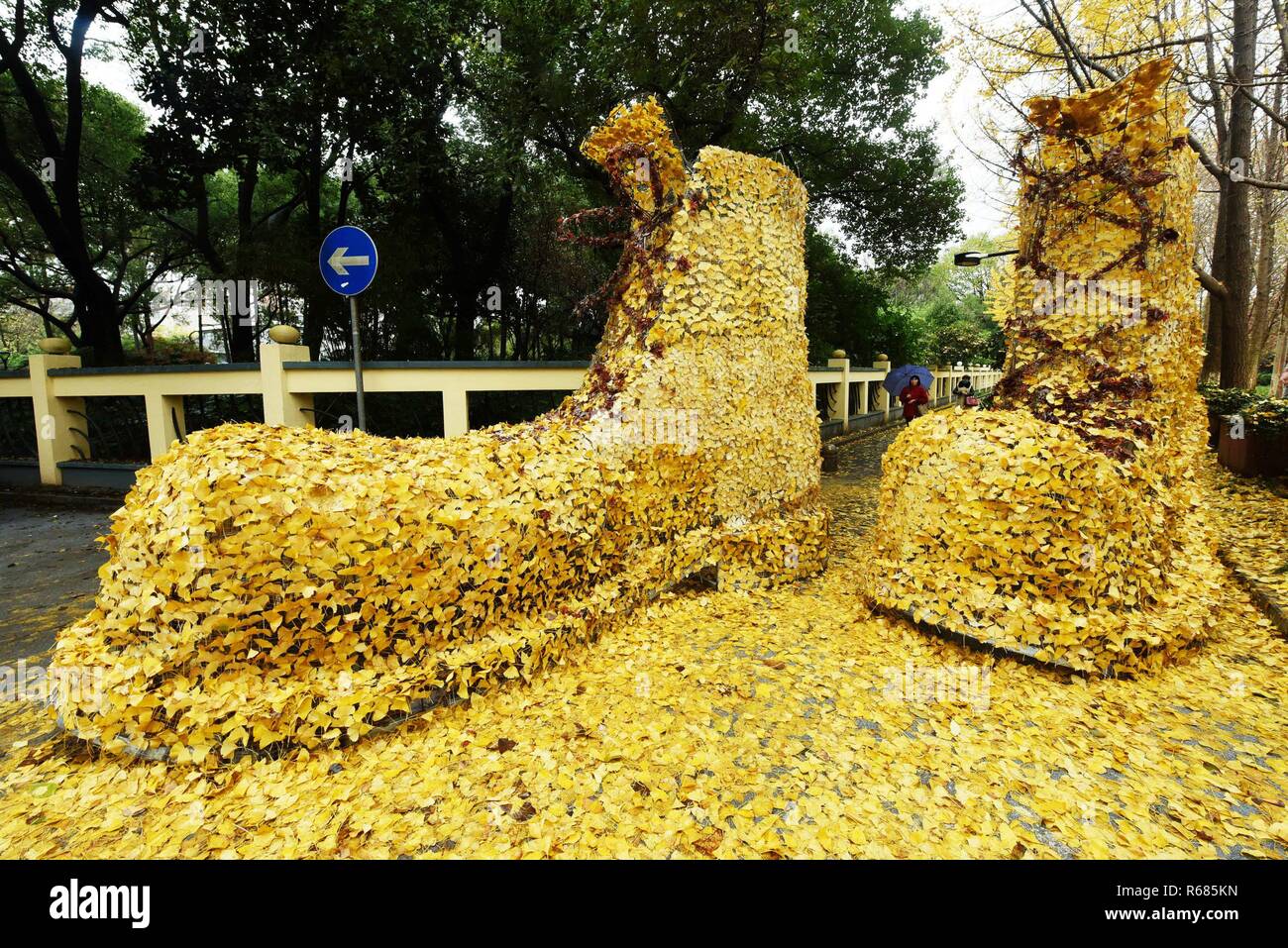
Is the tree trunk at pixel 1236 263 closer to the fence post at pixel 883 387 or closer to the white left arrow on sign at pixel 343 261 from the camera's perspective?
the fence post at pixel 883 387

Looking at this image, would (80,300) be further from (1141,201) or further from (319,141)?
(1141,201)

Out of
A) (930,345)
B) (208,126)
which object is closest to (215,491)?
(208,126)

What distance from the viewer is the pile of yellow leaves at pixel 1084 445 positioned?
3.78 meters

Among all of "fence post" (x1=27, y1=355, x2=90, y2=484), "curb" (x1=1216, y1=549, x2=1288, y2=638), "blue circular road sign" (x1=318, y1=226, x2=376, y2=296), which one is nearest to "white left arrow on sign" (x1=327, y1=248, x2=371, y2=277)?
"blue circular road sign" (x1=318, y1=226, x2=376, y2=296)

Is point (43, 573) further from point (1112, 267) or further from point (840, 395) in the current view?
point (840, 395)

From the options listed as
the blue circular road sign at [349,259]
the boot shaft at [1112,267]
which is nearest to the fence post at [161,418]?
the blue circular road sign at [349,259]

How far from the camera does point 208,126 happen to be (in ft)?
35.7

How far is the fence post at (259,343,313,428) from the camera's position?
7.66 m

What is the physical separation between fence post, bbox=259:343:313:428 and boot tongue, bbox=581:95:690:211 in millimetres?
5134

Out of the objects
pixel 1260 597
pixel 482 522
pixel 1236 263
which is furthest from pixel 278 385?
pixel 1236 263

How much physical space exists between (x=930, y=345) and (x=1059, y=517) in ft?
78.9

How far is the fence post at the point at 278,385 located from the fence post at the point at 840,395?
11947 millimetres

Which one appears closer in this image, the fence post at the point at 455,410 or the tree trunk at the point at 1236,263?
→ the fence post at the point at 455,410

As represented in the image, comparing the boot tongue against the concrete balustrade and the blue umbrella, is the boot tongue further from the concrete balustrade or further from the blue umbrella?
the blue umbrella
